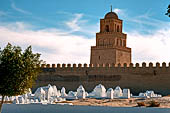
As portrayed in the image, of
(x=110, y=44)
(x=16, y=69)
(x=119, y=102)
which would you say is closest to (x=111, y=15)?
(x=110, y=44)

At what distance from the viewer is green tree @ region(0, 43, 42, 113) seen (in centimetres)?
1343

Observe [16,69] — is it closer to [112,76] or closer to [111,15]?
[112,76]

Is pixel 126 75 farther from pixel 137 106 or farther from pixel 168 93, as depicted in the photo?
pixel 137 106

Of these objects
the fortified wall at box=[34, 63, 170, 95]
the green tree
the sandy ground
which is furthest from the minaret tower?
the green tree

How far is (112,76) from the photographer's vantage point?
31969 mm

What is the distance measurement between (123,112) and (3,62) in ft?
29.2

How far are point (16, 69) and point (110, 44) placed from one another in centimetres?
2667

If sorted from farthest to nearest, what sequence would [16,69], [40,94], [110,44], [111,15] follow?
1. [111,15]
2. [110,44]
3. [40,94]
4. [16,69]

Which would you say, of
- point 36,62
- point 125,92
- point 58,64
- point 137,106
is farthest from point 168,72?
point 36,62

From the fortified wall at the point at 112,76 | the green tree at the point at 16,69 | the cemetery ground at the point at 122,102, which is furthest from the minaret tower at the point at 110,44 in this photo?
the green tree at the point at 16,69

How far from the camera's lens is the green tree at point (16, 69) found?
13.4 meters

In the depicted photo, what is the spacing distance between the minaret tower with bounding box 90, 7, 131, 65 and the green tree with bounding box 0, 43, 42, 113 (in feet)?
83.7

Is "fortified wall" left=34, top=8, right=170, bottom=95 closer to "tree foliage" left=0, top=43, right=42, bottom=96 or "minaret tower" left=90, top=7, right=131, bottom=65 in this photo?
"minaret tower" left=90, top=7, right=131, bottom=65

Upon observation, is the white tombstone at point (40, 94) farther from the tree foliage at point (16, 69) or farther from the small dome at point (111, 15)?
the small dome at point (111, 15)
